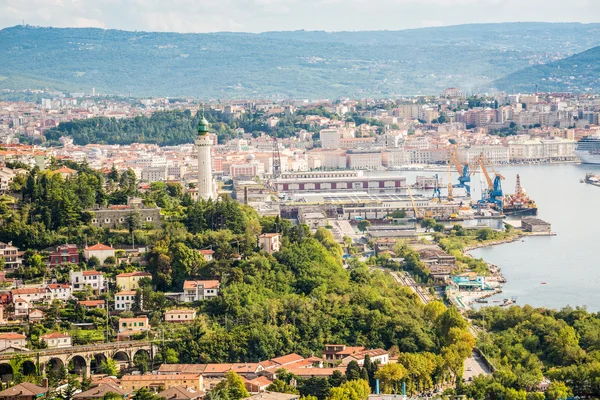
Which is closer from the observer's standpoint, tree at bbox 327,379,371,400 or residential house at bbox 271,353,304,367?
tree at bbox 327,379,371,400

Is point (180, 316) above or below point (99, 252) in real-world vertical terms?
below

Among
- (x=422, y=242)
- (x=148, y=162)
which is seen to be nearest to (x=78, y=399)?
(x=422, y=242)

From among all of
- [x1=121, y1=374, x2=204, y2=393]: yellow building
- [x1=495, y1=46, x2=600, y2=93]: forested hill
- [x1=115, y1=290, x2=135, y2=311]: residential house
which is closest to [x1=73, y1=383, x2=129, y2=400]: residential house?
[x1=121, y1=374, x2=204, y2=393]: yellow building

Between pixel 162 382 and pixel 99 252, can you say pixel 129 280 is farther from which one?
pixel 162 382

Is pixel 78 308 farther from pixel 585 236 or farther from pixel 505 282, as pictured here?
pixel 585 236

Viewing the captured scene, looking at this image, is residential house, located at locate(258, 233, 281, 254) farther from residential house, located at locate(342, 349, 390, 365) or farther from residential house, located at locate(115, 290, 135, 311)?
residential house, located at locate(342, 349, 390, 365)

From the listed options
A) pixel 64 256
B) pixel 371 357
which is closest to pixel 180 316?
pixel 64 256
